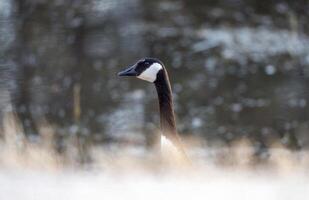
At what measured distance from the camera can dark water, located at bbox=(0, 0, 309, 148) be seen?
35.3 feet

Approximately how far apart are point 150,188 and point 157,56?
9.71 meters

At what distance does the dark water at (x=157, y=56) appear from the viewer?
35.3 ft

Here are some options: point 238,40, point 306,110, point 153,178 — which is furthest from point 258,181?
point 238,40

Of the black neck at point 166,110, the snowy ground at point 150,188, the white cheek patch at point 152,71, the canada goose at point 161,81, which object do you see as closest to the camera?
the snowy ground at point 150,188

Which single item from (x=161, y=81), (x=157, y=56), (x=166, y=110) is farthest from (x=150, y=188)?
(x=157, y=56)

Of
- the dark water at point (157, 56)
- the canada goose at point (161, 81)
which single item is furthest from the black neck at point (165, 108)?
the dark water at point (157, 56)

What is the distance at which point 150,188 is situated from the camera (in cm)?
239

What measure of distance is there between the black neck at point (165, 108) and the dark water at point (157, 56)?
422cm

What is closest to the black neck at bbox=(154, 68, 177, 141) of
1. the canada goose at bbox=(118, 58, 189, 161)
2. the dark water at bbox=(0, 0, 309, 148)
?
the canada goose at bbox=(118, 58, 189, 161)

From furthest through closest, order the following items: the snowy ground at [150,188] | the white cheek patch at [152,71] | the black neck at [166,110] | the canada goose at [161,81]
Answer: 1. the white cheek patch at [152,71]
2. the canada goose at [161,81]
3. the black neck at [166,110]
4. the snowy ground at [150,188]

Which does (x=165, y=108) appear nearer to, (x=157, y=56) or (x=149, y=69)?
(x=149, y=69)

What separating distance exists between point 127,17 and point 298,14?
2555 millimetres

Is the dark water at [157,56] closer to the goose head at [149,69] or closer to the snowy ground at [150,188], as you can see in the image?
the goose head at [149,69]

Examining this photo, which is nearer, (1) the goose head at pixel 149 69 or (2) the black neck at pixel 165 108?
(2) the black neck at pixel 165 108
